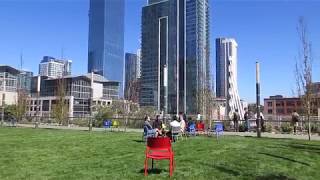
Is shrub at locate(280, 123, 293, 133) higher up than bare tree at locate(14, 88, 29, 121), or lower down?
lower down

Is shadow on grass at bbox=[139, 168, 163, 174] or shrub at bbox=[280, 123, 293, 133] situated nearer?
shadow on grass at bbox=[139, 168, 163, 174]

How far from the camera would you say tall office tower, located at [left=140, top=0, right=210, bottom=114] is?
68000 millimetres

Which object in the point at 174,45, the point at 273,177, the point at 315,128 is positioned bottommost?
the point at 273,177

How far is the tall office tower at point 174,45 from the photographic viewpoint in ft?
223

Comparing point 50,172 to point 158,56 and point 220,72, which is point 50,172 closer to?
point 158,56

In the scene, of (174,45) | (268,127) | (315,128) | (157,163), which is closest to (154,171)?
(157,163)

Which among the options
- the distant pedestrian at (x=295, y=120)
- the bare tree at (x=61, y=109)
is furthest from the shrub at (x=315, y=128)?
the bare tree at (x=61, y=109)

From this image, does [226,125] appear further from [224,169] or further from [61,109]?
[224,169]

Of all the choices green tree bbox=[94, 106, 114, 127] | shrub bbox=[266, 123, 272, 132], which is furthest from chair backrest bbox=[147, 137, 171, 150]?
green tree bbox=[94, 106, 114, 127]

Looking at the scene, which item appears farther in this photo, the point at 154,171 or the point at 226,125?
the point at 226,125

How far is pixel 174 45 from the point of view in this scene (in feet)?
230

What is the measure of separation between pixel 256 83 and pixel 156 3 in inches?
2215

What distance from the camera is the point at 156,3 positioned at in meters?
80.3

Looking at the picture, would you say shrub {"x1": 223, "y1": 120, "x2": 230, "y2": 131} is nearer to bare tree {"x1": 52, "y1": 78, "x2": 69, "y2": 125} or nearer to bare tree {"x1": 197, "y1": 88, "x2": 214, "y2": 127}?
bare tree {"x1": 197, "y1": 88, "x2": 214, "y2": 127}
